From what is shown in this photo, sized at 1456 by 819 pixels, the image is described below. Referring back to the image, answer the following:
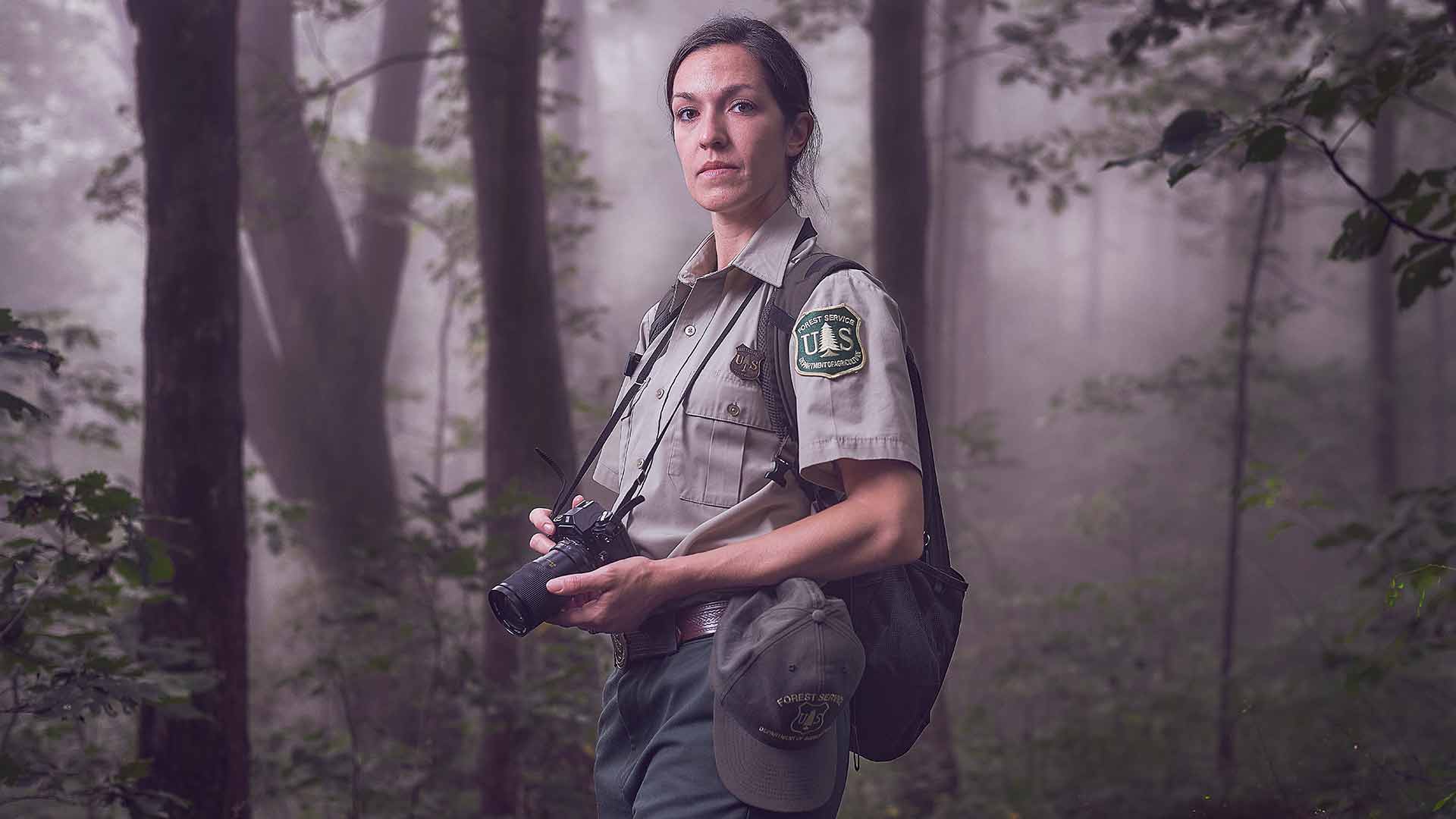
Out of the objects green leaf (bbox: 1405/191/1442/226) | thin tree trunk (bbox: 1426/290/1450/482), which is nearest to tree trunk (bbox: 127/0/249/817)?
green leaf (bbox: 1405/191/1442/226)

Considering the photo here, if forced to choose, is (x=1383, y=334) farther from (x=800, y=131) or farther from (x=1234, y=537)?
(x=800, y=131)

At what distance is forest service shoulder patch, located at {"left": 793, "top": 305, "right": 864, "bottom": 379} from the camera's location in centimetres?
179

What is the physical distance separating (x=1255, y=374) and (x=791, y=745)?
1040 centimetres

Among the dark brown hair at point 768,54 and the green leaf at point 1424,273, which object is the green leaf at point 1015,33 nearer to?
the green leaf at point 1424,273

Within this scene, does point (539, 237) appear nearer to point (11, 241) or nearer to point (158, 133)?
point (158, 133)

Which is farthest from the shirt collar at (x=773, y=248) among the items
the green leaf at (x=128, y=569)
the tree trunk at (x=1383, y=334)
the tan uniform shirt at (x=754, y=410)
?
the tree trunk at (x=1383, y=334)

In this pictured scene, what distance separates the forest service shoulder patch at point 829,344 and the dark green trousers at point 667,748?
0.52 metres

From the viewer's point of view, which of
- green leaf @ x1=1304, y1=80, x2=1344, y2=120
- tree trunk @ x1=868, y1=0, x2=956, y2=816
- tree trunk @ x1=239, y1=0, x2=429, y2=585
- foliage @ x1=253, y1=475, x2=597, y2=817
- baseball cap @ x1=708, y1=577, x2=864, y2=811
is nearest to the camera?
baseball cap @ x1=708, y1=577, x2=864, y2=811

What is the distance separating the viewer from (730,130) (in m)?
2.03

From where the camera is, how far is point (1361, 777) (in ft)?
17.1

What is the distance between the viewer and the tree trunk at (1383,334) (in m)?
11.3

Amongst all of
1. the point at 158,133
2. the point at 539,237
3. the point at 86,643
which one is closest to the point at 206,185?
the point at 158,133

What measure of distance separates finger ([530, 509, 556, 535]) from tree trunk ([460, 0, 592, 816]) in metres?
3.47

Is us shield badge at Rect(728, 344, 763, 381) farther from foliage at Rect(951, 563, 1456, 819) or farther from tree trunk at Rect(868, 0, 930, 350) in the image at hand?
tree trunk at Rect(868, 0, 930, 350)
